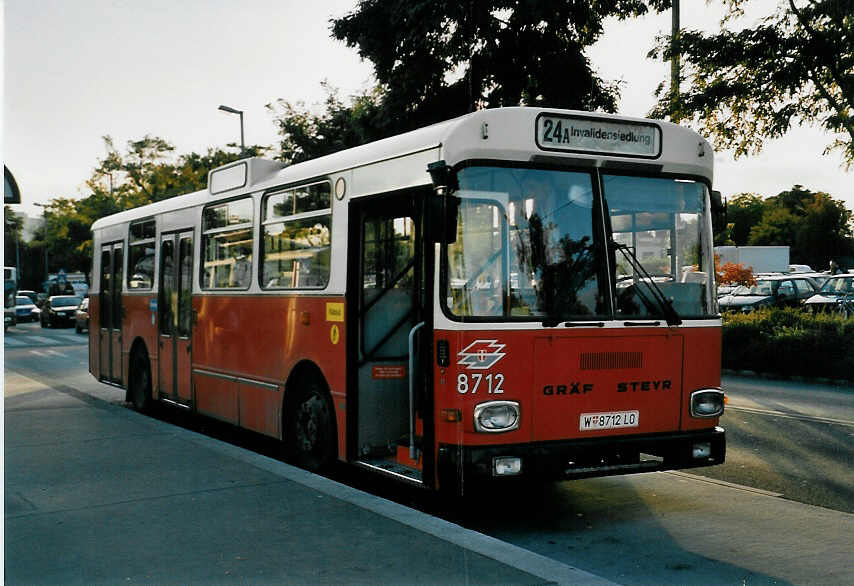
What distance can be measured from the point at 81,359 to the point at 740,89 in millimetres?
18472

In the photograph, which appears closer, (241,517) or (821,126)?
(241,517)

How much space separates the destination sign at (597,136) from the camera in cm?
689

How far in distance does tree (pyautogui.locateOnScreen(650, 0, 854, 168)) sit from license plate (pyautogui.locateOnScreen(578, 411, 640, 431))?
12.5 meters

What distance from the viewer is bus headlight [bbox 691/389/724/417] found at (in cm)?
724

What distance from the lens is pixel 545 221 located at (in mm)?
Result: 6754

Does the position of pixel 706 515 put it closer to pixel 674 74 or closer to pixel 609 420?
pixel 609 420

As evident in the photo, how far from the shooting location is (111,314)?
49.2ft

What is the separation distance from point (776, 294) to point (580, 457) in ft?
87.7

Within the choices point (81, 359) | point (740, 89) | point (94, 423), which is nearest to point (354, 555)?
point (94, 423)

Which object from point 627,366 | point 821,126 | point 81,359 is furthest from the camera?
point 81,359

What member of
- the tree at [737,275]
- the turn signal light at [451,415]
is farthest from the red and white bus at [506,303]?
the tree at [737,275]

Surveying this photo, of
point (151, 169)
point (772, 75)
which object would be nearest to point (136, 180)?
point (151, 169)

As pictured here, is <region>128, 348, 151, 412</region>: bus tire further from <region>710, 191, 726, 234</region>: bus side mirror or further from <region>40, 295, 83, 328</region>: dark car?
<region>40, 295, 83, 328</region>: dark car

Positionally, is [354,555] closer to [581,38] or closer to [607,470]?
[607,470]
